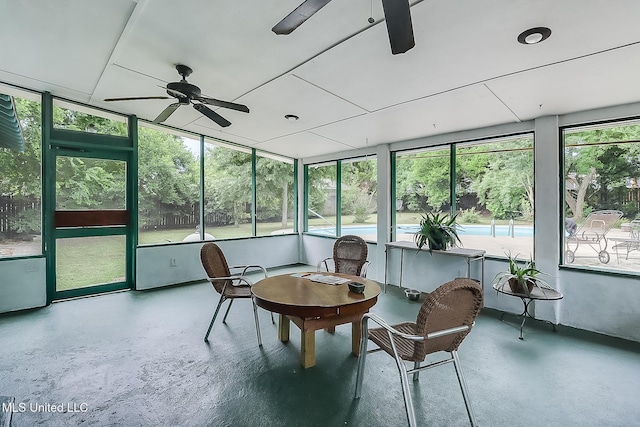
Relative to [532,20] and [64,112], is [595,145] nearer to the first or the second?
[532,20]

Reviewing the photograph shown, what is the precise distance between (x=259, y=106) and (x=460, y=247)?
3531 millimetres

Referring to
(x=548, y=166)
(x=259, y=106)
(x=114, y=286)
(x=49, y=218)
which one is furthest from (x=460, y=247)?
(x=49, y=218)

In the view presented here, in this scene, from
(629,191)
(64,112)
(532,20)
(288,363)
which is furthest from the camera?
(64,112)

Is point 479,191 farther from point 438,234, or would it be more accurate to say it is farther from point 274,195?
point 274,195

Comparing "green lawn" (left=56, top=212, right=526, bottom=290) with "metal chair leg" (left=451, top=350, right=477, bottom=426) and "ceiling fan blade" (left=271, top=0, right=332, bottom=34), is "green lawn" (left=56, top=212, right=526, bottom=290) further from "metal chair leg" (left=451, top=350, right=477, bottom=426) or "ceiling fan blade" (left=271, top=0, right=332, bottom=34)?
"ceiling fan blade" (left=271, top=0, right=332, bottom=34)

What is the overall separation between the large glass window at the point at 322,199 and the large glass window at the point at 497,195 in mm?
2749

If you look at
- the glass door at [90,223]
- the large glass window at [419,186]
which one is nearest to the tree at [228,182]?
the glass door at [90,223]

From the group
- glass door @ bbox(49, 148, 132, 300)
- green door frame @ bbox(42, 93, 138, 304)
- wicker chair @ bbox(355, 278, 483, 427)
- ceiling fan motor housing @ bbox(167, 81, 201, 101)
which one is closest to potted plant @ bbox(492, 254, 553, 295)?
wicker chair @ bbox(355, 278, 483, 427)

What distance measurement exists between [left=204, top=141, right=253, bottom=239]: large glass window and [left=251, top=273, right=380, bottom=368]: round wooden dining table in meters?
3.37

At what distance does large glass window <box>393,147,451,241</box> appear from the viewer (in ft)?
16.0

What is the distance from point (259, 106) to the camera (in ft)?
13.5

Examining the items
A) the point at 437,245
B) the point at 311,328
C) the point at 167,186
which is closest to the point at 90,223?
the point at 167,186

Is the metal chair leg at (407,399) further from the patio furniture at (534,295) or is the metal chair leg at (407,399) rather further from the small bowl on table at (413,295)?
the small bowl on table at (413,295)

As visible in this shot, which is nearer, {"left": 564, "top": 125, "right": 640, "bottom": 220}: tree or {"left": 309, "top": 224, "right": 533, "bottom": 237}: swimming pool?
{"left": 564, "top": 125, "right": 640, "bottom": 220}: tree
